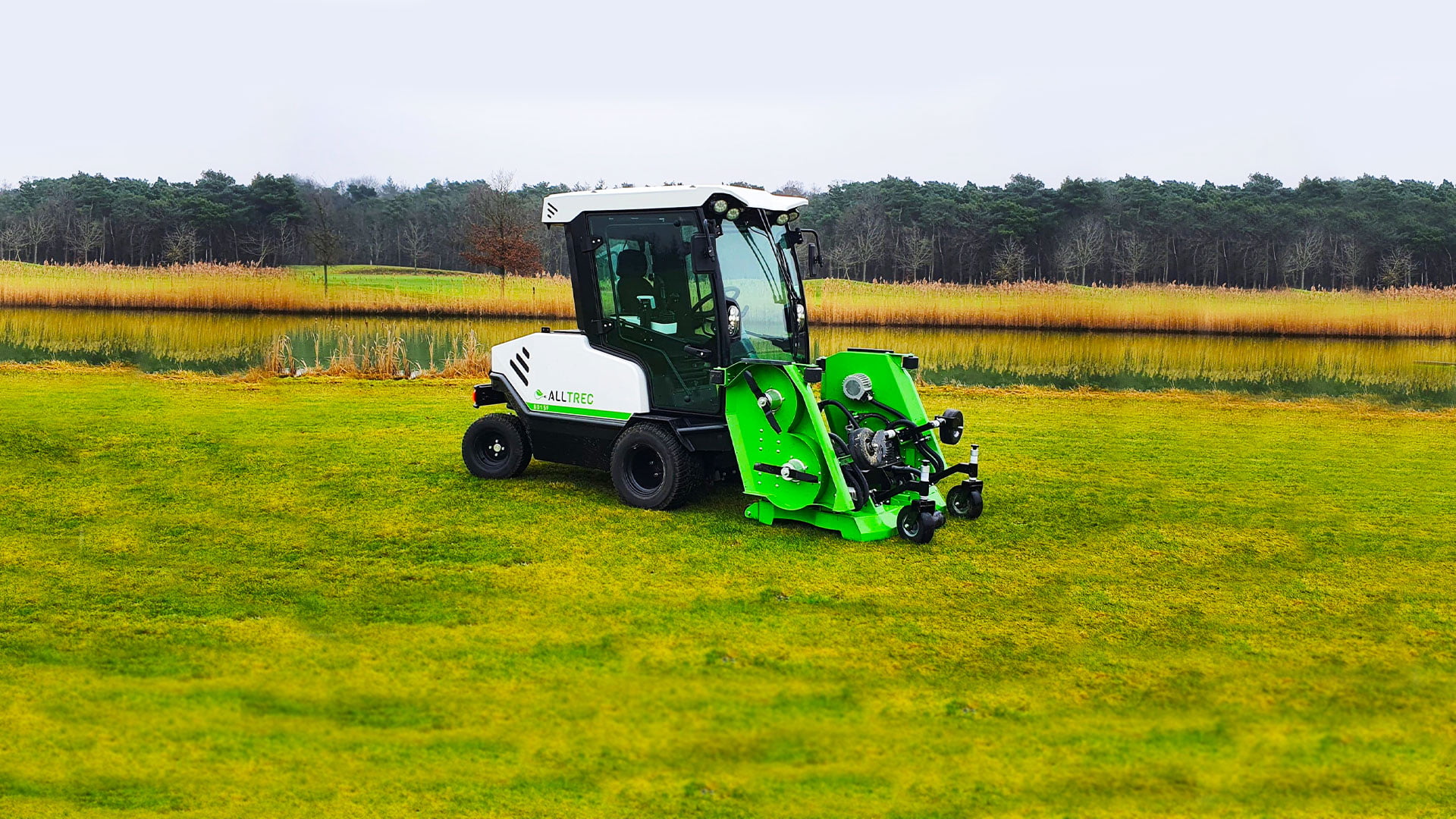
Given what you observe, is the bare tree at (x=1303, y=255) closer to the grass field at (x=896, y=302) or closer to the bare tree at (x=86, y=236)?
the grass field at (x=896, y=302)

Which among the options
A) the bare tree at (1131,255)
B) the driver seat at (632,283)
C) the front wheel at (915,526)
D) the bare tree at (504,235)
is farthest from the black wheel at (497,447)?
the bare tree at (1131,255)

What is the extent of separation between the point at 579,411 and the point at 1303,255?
29373 mm

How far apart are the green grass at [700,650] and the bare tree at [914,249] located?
24330mm

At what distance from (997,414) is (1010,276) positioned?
19253 millimetres

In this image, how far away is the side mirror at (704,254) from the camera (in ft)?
23.5

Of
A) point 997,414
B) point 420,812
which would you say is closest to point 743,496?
point 420,812

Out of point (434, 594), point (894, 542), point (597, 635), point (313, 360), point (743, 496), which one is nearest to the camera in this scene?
point (597, 635)

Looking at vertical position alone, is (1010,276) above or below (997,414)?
above

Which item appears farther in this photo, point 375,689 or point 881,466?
point 881,466

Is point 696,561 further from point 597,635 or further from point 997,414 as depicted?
point 997,414

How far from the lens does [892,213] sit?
34.6m

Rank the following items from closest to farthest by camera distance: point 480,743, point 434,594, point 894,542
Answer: point 480,743 < point 434,594 < point 894,542

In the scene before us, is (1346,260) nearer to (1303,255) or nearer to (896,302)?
(1303,255)

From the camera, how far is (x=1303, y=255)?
104 feet
